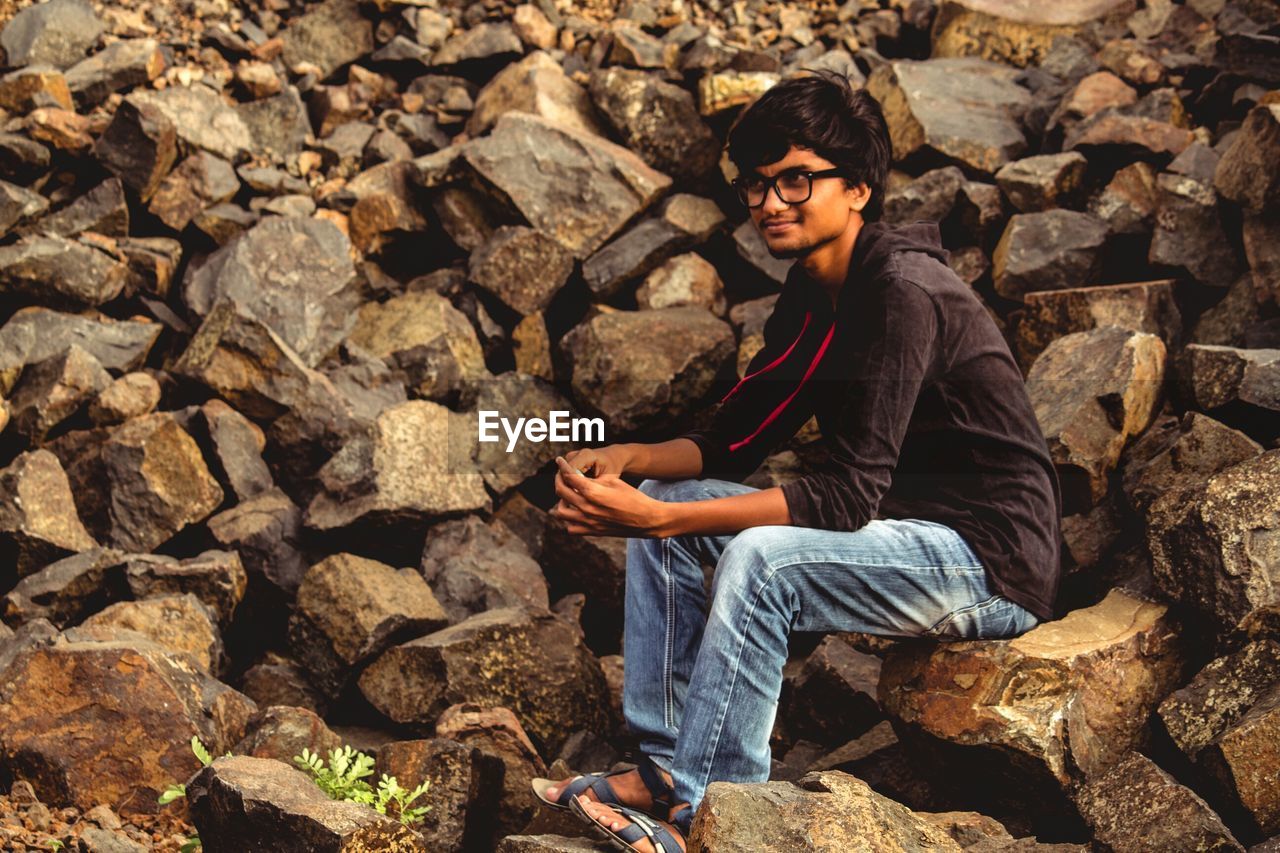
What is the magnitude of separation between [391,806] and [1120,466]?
124 inches

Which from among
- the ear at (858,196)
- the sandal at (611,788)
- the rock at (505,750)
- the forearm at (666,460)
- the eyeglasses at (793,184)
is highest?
the eyeglasses at (793,184)

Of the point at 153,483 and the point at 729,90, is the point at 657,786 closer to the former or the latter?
the point at 153,483

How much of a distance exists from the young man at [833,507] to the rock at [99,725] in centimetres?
146

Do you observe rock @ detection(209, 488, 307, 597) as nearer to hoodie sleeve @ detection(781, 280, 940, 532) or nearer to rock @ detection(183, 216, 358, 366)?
rock @ detection(183, 216, 358, 366)

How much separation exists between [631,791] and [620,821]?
0.52 ft

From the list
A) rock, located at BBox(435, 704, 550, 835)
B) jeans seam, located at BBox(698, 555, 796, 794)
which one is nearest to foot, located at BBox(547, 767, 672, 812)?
jeans seam, located at BBox(698, 555, 796, 794)

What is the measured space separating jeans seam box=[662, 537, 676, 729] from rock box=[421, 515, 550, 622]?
6.54ft

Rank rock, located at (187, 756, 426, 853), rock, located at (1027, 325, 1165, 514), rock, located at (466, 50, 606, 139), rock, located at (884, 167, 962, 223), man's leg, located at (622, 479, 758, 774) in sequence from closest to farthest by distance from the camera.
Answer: rock, located at (187, 756, 426, 853) < man's leg, located at (622, 479, 758, 774) < rock, located at (1027, 325, 1165, 514) < rock, located at (884, 167, 962, 223) < rock, located at (466, 50, 606, 139)

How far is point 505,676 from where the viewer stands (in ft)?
15.8

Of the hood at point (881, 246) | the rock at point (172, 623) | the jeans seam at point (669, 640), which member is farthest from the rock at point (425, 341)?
the hood at point (881, 246)

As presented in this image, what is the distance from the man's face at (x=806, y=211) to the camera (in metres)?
3.64

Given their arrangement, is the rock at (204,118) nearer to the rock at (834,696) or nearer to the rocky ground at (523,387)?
the rocky ground at (523,387)

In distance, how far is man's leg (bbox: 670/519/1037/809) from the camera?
3.27 m

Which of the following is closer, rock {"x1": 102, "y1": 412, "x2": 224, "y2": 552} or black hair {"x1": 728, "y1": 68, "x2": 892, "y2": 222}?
black hair {"x1": 728, "y1": 68, "x2": 892, "y2": 222}
